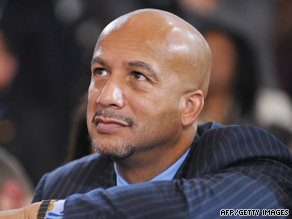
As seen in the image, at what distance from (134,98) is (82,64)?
2.45 metres

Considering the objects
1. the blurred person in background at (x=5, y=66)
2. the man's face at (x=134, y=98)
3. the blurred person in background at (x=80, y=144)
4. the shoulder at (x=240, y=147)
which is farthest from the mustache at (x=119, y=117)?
the blurred person in background at (x=5, y=66)

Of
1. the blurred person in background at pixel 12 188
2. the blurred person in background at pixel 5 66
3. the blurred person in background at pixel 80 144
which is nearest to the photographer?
the blurred person in background at pixel 12 188

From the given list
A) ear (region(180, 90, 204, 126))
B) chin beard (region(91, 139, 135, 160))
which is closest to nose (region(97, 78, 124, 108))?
chin beard (region(91, 139, 135, 160))

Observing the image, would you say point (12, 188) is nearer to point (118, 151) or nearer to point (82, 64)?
point (118, 151)

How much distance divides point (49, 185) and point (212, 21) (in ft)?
8.35

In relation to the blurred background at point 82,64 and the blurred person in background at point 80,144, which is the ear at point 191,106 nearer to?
the blurred person in background at point 80,144

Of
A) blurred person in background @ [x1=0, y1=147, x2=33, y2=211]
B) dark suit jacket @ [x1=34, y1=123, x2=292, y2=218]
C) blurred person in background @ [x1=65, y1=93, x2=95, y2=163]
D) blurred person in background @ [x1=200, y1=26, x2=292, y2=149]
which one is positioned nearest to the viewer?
dark suit jacket @ [x1=34, y1=123, x2=292, y2=218]

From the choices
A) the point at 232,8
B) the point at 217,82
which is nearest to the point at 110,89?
the point at 217,82

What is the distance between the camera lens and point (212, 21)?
13.9 ft

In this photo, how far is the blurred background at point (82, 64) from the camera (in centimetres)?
367

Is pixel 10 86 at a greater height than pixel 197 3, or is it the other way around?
pixel 197 3

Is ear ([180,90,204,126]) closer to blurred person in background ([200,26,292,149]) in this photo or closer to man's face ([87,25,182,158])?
man's face ([87,25,182,158])

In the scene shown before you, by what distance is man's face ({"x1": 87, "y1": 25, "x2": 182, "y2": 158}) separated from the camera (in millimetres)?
1716

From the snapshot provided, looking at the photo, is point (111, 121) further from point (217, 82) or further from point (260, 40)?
point (260, 40)
